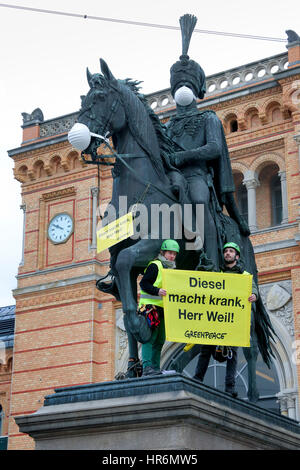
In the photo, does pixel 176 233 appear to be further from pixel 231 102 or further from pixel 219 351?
pixel 231 102

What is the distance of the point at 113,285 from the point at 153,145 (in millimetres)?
1199

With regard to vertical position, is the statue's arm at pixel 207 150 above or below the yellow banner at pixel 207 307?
above

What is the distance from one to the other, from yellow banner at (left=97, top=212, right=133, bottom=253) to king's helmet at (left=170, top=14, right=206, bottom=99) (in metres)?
1.73

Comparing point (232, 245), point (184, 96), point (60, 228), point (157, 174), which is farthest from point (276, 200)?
point (157, 174)

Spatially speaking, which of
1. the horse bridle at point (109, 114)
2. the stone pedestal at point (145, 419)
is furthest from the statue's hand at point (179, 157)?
the stone pedestal at point (145, 419)

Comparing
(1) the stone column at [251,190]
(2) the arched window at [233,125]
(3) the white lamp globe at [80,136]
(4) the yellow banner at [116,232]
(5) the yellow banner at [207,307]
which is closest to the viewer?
(5) the yellow banner at [207,307]

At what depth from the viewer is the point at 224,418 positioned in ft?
18.9

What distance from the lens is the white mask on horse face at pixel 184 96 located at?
761cm

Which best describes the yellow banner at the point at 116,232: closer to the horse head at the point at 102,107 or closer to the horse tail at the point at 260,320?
the horse head at the point at 102,107

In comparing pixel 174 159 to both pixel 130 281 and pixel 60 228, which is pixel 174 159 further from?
pixel 60 228

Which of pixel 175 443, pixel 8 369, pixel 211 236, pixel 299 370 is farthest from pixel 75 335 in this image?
pixel 175 443

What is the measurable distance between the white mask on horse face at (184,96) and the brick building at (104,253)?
11327 mm

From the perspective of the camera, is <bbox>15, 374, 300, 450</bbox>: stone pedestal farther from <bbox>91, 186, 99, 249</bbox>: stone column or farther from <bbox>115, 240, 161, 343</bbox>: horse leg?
<bbox>91, 186, 99, 249</bbox>: stone column

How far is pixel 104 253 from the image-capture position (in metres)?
22.0
